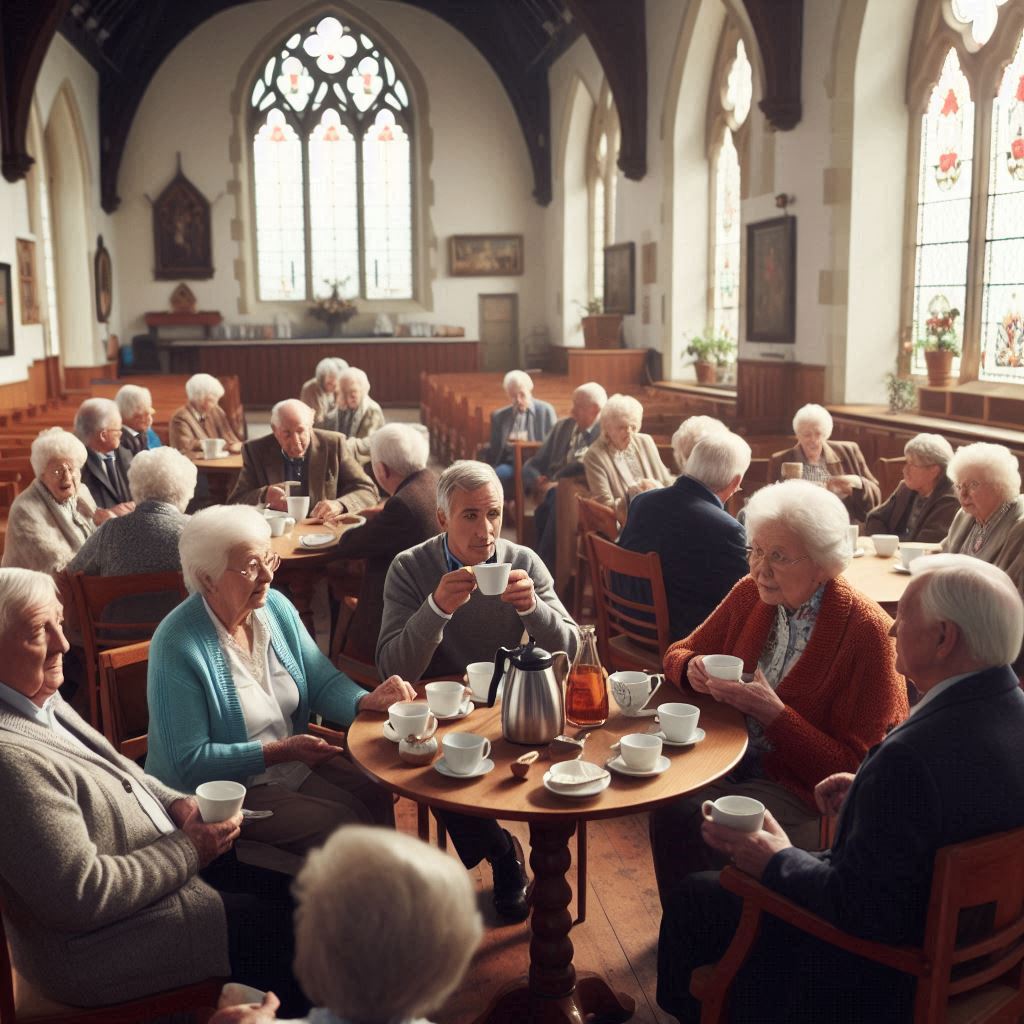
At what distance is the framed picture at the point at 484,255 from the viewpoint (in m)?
19.2

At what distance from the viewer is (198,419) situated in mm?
7859

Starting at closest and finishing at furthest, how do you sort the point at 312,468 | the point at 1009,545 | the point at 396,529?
the point at 1009,545
the point at 396,529
the point at 312,468

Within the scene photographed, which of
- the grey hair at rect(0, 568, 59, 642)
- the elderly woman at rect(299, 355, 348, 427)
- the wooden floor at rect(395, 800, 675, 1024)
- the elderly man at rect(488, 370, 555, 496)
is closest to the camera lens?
the grey hair at rect(0, 568, 59, 642)

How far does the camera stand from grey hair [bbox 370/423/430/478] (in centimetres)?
446

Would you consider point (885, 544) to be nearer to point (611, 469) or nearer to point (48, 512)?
point (611, 469)

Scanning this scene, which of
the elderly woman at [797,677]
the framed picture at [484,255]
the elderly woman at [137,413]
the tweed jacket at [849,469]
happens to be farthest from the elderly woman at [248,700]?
the framed picture at [484,255]

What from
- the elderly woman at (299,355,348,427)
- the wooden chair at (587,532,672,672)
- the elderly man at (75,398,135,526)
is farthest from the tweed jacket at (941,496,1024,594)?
the elderly woman at (299,355,348,427)

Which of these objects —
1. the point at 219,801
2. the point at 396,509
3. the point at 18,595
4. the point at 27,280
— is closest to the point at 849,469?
the point at 396,509

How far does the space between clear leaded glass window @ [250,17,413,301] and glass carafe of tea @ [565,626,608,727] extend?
17333 mm

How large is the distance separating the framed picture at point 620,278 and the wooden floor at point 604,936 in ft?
35.8

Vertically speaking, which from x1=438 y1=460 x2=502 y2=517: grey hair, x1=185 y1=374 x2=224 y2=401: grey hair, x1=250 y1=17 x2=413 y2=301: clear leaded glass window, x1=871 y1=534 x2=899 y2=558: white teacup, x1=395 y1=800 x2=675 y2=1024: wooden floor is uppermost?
x1=250 y1=17 x2=413 y2=301: clear leaded glass window

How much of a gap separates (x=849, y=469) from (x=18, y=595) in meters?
5.08

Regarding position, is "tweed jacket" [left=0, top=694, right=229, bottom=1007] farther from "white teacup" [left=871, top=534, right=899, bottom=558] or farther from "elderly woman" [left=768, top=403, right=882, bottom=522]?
"elderly woman" [left=768, top=403, right=882, bottom=522]

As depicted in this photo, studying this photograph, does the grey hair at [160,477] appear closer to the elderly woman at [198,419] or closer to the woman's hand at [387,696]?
the woman's hand at [387,696]
